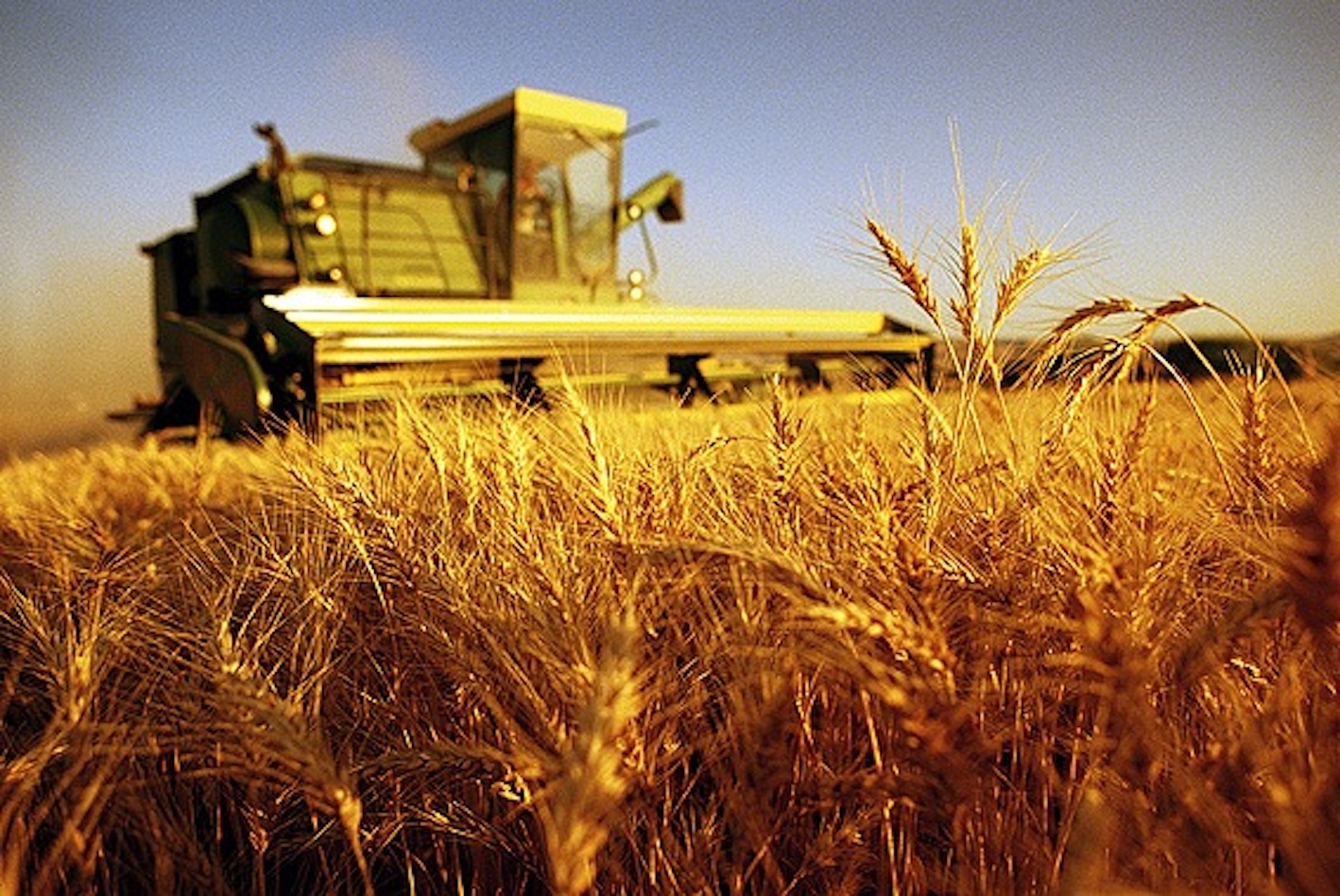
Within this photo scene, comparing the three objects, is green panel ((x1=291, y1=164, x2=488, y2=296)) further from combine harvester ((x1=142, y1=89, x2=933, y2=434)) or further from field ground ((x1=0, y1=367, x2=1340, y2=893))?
field ground ((x1=0, y1=367, x2=1340, y2=893))

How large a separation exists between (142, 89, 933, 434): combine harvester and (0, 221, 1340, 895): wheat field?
8.80ft

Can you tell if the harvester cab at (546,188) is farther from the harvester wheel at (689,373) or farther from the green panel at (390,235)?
the harvester wheel at (689,373)

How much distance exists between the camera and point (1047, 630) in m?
0.84

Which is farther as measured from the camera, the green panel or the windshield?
the windshield

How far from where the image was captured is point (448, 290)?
6.77 metres

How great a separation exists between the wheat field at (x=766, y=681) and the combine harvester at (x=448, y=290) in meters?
2.68

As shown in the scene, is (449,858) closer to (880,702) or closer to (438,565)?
(438,565)

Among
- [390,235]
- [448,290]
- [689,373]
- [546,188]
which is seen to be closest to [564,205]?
[546,188]

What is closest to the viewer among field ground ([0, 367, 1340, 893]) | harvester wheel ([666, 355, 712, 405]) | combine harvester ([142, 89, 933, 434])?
field ground ([0, 367, 1340, 893])

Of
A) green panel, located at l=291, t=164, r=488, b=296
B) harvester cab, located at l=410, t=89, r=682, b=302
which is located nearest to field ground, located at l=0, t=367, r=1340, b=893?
green panel, located at l=291, t=164, r=488, b=296

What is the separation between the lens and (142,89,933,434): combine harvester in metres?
4.16

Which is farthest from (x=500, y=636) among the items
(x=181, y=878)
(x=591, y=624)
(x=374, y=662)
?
(x=181, y=878)

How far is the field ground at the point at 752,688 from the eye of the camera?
0.57 m

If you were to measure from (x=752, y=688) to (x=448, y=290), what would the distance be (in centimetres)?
643
